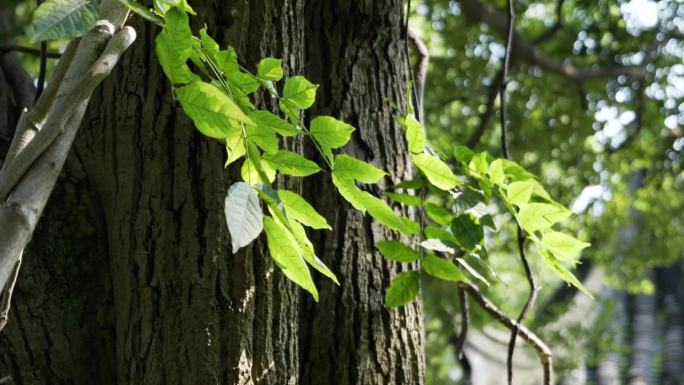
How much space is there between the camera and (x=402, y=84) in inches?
87.3

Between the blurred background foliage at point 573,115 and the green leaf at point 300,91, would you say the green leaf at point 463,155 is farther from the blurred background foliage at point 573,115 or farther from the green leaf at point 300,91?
the blurred background foliage at point 573,115

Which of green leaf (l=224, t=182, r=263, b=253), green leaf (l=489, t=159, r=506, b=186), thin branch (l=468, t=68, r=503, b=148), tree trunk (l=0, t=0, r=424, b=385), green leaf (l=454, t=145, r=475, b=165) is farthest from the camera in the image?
thin branch (l=468, t=68, r=503, b=148)

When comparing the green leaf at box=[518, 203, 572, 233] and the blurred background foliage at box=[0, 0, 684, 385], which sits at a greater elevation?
the blurred background foliage at box=[0, 0, 684, 385]

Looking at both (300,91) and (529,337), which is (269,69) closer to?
(300,91)

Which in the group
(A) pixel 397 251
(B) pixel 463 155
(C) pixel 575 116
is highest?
(C) pixel 575 116

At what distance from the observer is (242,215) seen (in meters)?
1.06

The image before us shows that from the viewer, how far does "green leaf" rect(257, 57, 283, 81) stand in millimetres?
1356

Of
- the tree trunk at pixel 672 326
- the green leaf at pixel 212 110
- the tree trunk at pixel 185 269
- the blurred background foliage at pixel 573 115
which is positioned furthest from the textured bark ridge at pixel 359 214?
the tree trunk at pixel 672 326

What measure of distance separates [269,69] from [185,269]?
45cm

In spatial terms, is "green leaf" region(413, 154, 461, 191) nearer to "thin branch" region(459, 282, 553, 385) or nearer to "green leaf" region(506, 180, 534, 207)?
"green leaf" region(506, 180, 534, 207)

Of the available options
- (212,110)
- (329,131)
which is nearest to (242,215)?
(212,110)

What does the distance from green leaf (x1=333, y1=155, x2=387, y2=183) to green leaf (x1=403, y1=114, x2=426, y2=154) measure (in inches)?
10.0

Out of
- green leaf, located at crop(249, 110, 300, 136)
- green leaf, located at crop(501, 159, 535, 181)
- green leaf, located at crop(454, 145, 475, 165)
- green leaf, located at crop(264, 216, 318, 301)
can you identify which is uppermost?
green leaf, located at crop(454, 145, 475, 165)

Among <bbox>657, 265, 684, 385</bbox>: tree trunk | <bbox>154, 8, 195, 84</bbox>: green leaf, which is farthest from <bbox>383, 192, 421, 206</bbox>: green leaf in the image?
<bbox>657, 265, 684, 385</bbox>: tree trunk
